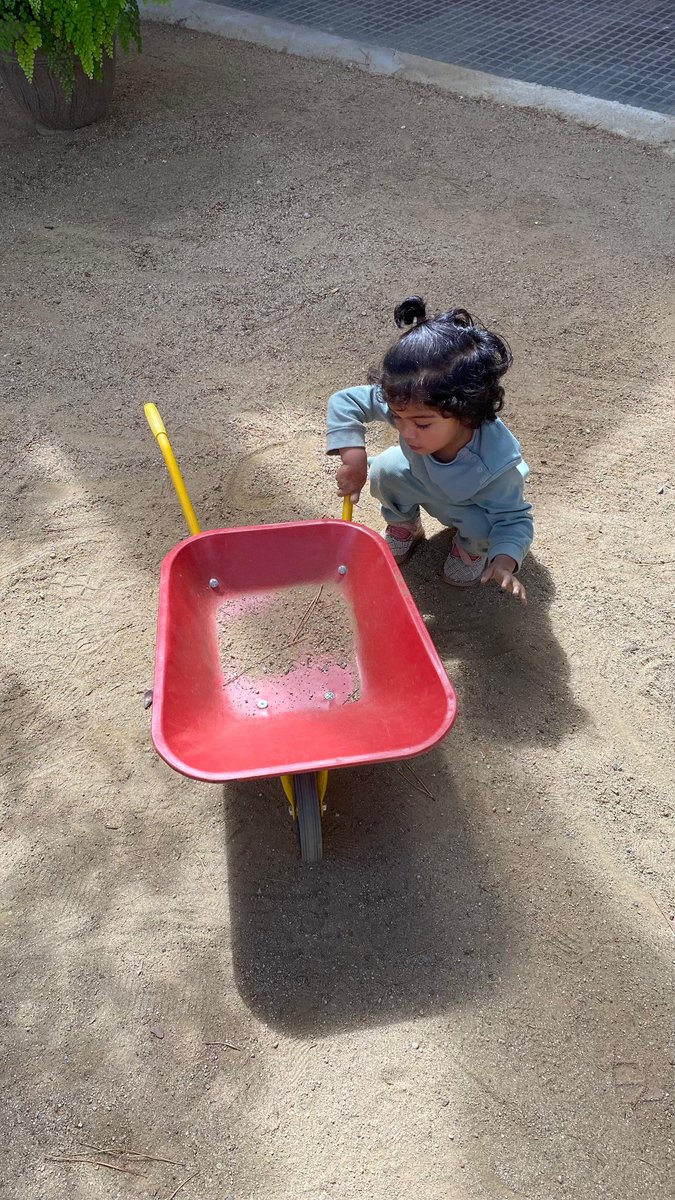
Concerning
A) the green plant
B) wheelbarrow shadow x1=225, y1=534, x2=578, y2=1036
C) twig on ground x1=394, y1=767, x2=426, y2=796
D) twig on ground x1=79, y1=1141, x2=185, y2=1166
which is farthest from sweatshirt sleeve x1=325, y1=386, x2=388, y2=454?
the green plant

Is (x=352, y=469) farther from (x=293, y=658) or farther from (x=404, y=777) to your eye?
(x=404, y=777)

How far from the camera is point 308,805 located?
1.82 m

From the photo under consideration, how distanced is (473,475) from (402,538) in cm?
45

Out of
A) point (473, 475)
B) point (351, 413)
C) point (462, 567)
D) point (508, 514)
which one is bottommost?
point (462, 567)

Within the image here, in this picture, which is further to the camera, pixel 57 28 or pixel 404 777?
pixel 57 28

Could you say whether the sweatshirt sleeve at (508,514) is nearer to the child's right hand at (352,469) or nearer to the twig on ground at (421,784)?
the child's right hand at (352,469)

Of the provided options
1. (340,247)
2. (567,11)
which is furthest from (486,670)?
(567,11)

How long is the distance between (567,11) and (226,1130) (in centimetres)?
615

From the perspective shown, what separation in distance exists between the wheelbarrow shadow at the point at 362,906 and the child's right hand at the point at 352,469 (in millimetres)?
663

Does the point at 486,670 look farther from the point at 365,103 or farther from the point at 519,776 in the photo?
the point at 365,103

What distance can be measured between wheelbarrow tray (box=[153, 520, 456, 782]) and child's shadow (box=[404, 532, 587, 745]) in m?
0.31

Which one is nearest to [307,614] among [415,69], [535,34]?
[415,69]

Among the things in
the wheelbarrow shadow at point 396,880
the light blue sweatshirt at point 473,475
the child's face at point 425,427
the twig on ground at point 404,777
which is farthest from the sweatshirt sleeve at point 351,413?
the twig on ground at point 404,777

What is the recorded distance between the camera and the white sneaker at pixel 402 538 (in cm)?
255
